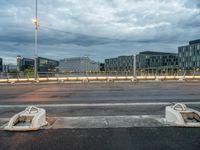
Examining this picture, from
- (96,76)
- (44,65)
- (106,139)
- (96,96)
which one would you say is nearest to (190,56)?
(44,65)

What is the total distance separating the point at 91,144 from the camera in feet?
19.0

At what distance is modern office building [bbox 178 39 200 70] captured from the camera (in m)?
110

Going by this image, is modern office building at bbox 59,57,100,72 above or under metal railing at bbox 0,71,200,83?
above

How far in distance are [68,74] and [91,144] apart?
3884 cm

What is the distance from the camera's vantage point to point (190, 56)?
377 feet

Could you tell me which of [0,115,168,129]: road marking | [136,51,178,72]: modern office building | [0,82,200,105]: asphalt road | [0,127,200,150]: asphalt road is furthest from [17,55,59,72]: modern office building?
[0,127,200,150]: asphalt road

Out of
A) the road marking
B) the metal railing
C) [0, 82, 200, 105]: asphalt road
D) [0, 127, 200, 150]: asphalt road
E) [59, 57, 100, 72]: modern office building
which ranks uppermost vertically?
[59, 57, 100, 72]: modern office building

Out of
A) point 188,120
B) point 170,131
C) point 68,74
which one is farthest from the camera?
point 68,74

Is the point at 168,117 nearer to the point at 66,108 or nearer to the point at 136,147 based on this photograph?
the point at 136,147

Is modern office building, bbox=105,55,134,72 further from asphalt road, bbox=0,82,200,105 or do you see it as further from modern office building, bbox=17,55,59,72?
asphalt road, bbox=0,82,200,105

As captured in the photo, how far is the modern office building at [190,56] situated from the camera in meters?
110

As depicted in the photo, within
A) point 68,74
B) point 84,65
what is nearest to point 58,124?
point 68,74

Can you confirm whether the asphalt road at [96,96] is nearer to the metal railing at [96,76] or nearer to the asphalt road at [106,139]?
the asphalt road at [106,139]

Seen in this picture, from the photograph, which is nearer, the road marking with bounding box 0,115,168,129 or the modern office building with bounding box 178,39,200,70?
the road marking with bounding box 0,115,168,129
